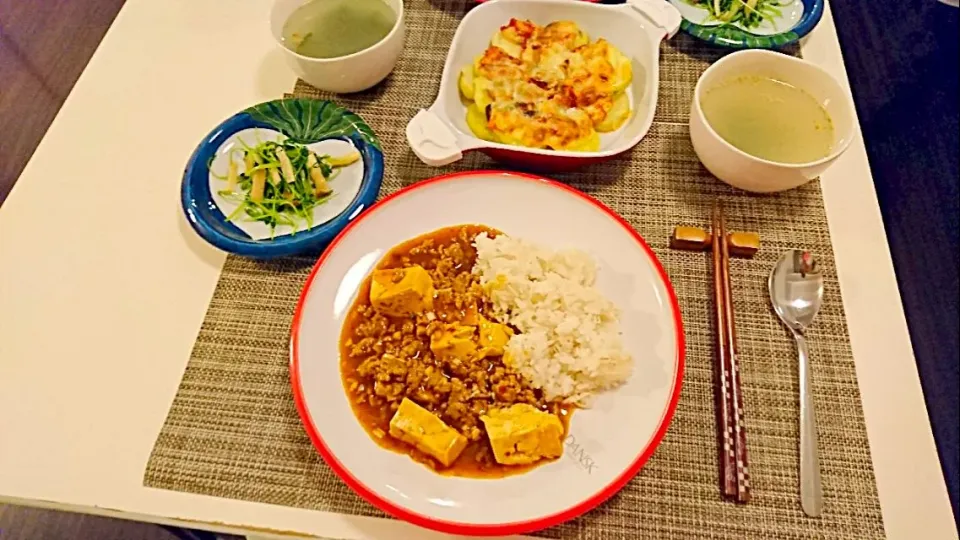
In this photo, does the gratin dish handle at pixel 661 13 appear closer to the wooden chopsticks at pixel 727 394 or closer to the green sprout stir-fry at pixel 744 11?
the green sprout stir-fry at pixel 744 11

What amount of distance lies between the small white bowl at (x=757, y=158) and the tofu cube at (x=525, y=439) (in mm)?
669

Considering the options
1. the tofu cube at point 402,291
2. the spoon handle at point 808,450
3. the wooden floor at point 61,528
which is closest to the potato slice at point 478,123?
the tofu cube at point 402,291

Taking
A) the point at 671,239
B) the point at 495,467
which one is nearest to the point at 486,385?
the point at 495,467

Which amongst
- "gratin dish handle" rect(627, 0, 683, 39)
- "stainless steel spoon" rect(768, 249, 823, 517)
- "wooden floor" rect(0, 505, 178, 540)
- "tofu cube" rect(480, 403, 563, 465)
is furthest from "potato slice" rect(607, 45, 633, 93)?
"wooden floor" rect(0, 505, 178, 540)

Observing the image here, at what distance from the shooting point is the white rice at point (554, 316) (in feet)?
3.70

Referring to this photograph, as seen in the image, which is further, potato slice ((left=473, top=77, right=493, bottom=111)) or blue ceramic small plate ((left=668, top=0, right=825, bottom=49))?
blue ceramic small plate ((left=668, top=0, right=825, bottom=49))

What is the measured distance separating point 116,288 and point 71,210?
27cm

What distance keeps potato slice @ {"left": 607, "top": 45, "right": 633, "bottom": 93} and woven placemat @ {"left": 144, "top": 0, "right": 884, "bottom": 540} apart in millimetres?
139

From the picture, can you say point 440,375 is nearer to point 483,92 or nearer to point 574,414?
point 574,414

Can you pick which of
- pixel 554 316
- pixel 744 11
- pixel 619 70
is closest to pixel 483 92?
pixel 619 70

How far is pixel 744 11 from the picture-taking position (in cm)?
168

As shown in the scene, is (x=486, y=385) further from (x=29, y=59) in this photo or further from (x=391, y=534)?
(x=29, y=59)

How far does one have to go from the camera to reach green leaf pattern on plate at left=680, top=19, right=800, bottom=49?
1.59 meters

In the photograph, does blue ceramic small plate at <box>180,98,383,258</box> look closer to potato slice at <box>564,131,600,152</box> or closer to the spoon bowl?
potato slice at <box>564,131,600,152</box>
